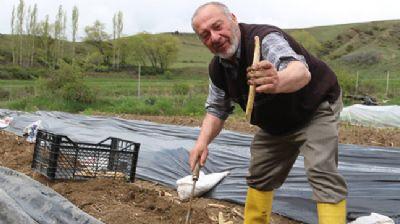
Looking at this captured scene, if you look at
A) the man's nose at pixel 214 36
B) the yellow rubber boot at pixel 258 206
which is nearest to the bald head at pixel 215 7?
the man's nose at pixel 214 36

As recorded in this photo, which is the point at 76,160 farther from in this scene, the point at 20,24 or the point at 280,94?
the point at 20,24

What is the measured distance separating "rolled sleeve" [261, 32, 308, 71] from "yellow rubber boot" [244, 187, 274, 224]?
3.28ft

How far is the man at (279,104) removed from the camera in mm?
2473

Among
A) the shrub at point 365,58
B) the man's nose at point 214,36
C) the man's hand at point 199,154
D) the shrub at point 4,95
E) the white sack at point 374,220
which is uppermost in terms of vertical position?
the shrub at point 365,58

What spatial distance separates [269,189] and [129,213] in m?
1.01

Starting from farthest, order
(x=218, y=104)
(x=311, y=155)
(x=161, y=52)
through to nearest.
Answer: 1. (x=161, y=52)
2. (x=218, y=104)
3. (x=311, y=155)

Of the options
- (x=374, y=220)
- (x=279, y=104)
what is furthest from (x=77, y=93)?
(x=279, y=104)

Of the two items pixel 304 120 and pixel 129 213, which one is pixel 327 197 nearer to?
pixel 304 120

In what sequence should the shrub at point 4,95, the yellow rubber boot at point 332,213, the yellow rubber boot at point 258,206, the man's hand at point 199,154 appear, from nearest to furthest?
the yellow rubber boot at point 332,213
the man's hand at point 199,154
the yellow rubber boot at point 258,206
the shrub at point 4,95

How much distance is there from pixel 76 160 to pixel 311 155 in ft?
7.69

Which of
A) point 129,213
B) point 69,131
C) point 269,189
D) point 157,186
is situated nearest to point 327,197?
point 269,189

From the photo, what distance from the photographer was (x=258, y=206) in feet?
10.5

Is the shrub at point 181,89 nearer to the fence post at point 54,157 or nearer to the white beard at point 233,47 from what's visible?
the fence post at point 54,157

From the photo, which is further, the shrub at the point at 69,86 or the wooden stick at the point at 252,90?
the shrub at the point at 69,86
